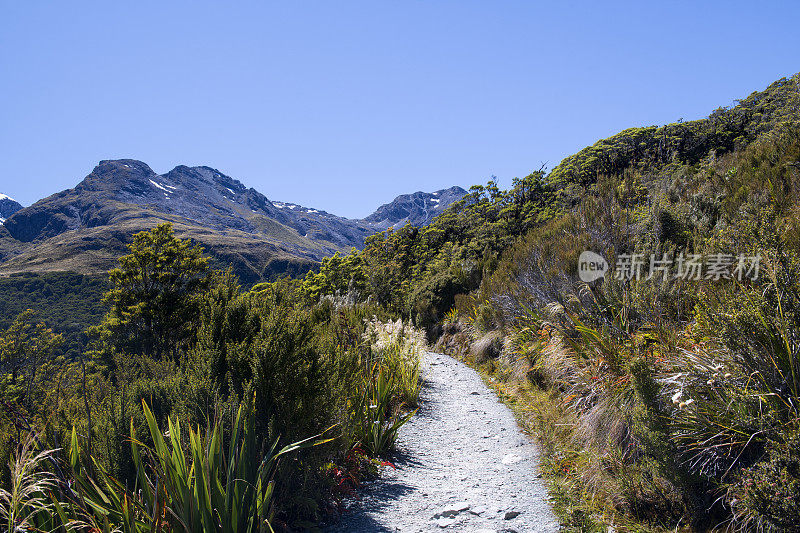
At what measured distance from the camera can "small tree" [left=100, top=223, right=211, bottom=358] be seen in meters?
13.1

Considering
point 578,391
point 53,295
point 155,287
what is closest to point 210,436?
point 578,391

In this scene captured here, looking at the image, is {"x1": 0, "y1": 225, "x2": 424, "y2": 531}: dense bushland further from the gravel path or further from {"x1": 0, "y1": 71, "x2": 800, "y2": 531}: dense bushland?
→ the gravel path

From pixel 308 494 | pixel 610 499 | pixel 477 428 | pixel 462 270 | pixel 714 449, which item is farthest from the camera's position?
pixel 462 270

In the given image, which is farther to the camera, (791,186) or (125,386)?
(791,186)

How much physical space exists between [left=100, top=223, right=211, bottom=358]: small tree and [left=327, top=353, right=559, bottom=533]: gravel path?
393 inches

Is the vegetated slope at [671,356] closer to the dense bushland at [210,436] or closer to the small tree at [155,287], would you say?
the dense bushland at [210,436]

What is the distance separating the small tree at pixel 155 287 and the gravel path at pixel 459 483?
998 cm

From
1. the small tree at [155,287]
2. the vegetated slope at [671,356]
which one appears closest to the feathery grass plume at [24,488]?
the vegetated slope at [671,356]

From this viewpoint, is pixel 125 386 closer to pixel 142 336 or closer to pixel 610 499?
pixel 610 499

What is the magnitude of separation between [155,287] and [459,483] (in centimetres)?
1339

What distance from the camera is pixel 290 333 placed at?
133 inches

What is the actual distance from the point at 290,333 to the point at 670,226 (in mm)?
5646

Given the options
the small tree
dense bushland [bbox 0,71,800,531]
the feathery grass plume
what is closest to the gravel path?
dense bushland [bbox 0,71,800,531]

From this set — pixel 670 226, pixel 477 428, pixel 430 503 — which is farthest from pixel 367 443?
pixel 670 226
